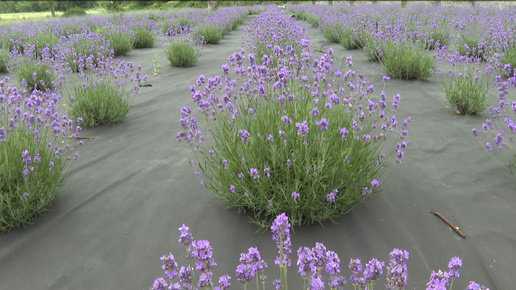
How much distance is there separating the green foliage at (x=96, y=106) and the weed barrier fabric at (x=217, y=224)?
610mm

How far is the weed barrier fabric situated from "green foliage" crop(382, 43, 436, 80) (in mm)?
2102

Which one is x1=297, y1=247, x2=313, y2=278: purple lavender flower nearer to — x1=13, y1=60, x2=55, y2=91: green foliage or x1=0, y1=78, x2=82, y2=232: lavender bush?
x1=0, y1=78, x2=82, y2=232: lavender bush

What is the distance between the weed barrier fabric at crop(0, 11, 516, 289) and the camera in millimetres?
2082

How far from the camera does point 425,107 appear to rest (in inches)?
178

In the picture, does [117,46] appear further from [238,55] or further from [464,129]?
[464,129]

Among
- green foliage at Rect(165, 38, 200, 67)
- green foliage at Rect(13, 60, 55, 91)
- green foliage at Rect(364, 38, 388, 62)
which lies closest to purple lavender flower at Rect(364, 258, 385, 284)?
green foliage at Rect(364, 38, 388, 62)

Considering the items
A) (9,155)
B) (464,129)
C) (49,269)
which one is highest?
(9,155)

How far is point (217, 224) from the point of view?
2.46 meters

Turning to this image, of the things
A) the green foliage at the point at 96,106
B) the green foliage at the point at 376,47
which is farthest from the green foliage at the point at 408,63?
the green foliage at the point at 96,106

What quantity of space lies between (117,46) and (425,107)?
22.7ft

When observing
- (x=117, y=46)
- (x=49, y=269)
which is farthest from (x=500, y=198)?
(x=117, y=46)

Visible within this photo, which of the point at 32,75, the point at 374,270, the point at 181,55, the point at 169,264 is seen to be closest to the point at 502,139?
the point at 374,270

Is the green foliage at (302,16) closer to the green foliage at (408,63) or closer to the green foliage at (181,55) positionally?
the green foliage at (181,55)

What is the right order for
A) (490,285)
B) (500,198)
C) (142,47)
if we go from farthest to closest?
(142,47)
(500,198)
(490,285)
